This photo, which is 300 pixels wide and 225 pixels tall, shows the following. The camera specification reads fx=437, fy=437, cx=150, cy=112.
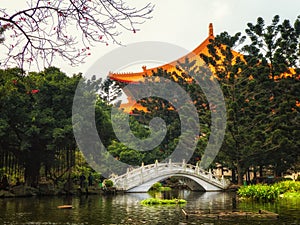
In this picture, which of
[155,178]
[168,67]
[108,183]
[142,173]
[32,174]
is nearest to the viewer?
[108,183]

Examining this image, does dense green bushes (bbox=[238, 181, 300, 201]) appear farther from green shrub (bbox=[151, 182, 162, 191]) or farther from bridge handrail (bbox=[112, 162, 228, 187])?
green shrub (bbox=[151, 182, 162, 191])

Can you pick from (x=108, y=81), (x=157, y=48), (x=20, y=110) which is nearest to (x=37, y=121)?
(x=20, y=110)

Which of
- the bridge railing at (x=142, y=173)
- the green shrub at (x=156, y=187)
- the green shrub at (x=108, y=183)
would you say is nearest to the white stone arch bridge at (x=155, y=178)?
the bridge railing at (x=142, y=173)

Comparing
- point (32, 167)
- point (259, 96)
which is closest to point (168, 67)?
point (259, 96)

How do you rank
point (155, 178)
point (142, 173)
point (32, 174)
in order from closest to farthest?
point (32, 174) < point (142, 173) < point (155, 178)

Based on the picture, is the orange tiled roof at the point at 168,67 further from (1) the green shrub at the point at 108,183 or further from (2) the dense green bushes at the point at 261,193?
(2) the dense green bushes at the point at 261,193

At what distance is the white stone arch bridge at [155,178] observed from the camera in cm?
2164

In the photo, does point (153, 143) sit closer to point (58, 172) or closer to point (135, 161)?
point (135, 161)

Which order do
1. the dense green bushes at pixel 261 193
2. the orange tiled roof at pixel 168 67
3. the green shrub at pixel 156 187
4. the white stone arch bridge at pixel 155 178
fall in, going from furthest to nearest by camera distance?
1. the orange tiled roof at pixel 168 67
2. the green shrub at pixel 156 187
3. the white stone arch bridge at pixel 155 178
4. the dense green bushes at pixel 261 193

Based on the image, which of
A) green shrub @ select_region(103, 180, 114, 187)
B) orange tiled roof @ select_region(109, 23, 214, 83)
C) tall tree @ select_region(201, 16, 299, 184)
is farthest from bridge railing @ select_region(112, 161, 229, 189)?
orange tiled roof @ select_region(109, 23, 214, 83)

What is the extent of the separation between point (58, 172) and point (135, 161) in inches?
252

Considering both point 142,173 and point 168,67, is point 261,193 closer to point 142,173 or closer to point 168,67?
point 142,173

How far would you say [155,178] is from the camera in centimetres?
2209

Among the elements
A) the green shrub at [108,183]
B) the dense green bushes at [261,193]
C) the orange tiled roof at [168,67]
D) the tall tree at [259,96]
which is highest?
the orange tiled roof at [168,67]
